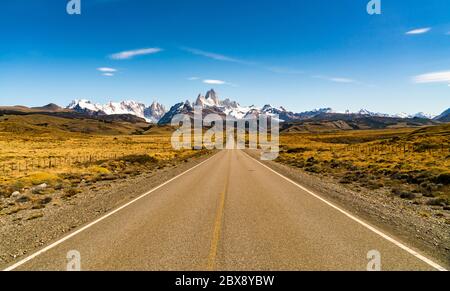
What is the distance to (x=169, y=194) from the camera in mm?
16734

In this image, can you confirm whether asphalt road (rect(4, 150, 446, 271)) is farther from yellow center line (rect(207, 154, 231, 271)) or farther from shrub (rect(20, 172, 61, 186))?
shrub (rect(20, 172, 61, 186))

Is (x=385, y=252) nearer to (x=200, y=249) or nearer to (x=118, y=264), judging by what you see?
(x=200, y=249)

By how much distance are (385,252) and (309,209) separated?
16.6 feet

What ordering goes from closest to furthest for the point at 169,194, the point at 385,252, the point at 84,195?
the point at 385,252 → the point at 169,194 → the point at 84,195

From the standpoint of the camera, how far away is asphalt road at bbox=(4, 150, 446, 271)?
283 inches

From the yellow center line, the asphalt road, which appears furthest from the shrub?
the yellow center line

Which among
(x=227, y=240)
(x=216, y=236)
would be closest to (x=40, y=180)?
(x=216, y=236)

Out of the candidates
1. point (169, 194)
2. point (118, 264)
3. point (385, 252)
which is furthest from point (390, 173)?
point (118, 264)

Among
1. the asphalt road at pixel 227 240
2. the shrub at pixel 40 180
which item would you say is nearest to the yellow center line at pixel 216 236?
the asphalt road at pixel 227 240

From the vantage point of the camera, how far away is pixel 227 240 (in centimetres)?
880

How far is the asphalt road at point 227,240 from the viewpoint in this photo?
23.6 ft

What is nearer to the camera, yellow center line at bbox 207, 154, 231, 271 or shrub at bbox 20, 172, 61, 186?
yellow center line at bbox 207, 154, 231, 271

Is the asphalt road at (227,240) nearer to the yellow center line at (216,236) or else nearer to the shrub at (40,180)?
the yellow center line at (216,236)

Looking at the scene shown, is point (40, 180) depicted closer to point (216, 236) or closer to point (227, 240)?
point (216, 236)
